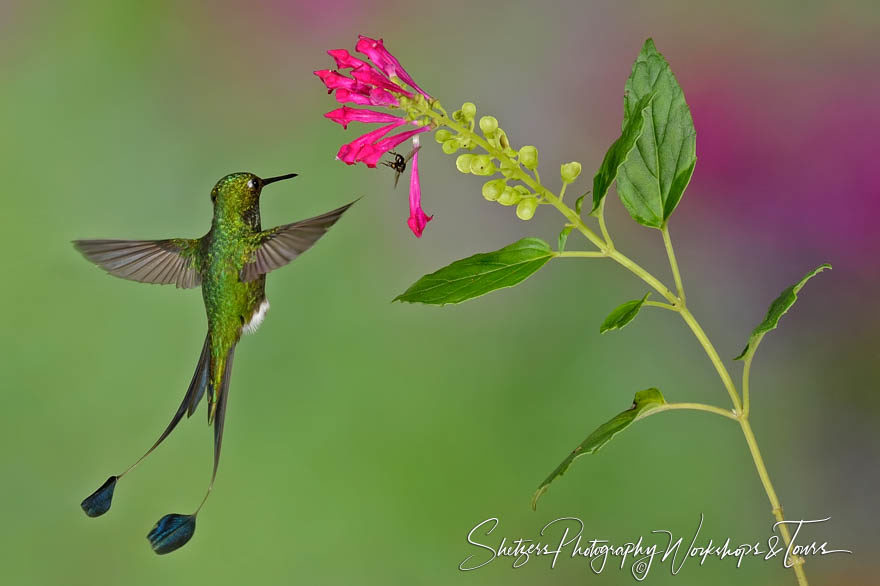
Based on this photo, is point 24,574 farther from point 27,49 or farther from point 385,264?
point 27,49

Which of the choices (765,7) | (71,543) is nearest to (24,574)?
(71,543)

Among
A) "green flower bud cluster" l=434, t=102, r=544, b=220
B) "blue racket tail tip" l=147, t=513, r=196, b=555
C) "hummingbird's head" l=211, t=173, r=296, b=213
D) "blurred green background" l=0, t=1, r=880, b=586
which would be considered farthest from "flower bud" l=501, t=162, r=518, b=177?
"blurred green background" l=0, t=1, r=880, b=586

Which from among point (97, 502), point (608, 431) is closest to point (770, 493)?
point (608, 431)

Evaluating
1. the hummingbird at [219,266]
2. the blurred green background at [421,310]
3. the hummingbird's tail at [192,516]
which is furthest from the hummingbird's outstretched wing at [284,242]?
the blurred green background at [421,310]

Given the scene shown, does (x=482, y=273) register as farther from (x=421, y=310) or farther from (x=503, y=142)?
(x=421, y=310)

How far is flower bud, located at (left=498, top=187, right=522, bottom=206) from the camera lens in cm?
65

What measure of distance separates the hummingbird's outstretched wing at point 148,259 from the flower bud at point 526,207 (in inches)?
16.0

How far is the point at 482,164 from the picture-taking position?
2.15ft

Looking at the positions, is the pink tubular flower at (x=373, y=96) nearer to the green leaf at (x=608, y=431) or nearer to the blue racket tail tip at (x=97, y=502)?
the green leaf at (x=608, y=431)

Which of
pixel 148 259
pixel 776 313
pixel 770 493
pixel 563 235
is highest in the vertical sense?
pixel 148 259

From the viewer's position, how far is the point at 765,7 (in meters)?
1.44

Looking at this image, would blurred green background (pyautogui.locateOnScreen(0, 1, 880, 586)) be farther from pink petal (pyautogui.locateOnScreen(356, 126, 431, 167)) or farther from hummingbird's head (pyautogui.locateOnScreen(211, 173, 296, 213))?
pink petal (pyautogui.locateOnScreen(356, 126, 431, 167))

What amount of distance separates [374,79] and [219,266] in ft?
1.12

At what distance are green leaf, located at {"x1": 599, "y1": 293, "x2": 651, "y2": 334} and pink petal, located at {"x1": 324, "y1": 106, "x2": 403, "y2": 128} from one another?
22cm
